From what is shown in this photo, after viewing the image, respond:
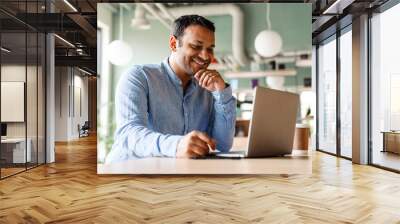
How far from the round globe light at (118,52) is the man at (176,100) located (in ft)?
1.13

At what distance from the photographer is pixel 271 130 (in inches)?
127

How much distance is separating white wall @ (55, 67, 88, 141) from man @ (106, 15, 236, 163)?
944 cm

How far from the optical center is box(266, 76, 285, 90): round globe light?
4.41 metres

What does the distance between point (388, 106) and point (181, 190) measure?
3521 millimetres

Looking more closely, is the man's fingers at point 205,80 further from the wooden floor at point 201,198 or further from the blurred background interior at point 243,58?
the wooden floor at point 201,198

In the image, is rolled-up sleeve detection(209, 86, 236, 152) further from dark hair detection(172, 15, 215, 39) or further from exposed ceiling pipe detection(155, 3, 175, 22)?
exposed ceiling pipe detection(155, 3, 175, 22)

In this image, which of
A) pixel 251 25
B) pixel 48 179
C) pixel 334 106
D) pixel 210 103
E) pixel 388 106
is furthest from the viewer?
pixel 334 106

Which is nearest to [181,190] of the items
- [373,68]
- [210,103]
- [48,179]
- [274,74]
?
[210,103]

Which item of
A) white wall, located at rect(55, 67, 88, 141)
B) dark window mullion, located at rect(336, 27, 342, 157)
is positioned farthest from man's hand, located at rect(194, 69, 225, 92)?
white wall, located at rect(55, 67, 88, 141)

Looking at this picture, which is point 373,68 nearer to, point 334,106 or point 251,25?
point 334,106

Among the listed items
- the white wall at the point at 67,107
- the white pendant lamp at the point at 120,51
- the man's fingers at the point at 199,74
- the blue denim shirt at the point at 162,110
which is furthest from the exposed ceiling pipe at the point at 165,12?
the white wall at the point at 67,107

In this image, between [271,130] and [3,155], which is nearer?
[271,130]

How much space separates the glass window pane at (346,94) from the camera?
303 inches

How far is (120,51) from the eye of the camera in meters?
4.63
